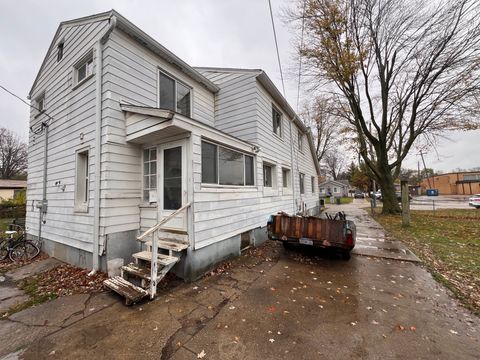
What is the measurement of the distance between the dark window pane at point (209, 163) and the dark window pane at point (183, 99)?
8.09ft

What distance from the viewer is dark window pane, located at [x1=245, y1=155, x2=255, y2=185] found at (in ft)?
21.8

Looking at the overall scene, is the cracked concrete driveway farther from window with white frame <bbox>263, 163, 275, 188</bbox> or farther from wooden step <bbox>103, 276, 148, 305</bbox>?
window with white frame <bbox>263, 163, 275, 188</bbox>

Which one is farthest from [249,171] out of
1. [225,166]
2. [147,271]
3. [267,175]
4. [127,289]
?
[127,289]

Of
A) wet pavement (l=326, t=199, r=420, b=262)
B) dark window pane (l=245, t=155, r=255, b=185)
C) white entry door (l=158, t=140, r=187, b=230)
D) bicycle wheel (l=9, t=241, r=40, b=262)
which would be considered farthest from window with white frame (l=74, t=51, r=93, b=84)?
wet pavement (l=326, t=199, r=420, b=262)

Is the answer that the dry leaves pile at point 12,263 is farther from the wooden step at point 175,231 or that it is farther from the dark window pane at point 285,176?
the dark window pane at point 285,176

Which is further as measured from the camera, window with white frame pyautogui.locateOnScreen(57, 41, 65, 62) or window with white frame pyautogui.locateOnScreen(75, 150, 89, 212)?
window with white frame pyautogui.locateOnScreen(57, 41, 65, 62)

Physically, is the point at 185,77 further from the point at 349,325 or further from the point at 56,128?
the point at 349,325

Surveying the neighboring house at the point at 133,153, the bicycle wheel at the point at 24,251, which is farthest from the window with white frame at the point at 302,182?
the bicycle wheel at the point at 24,251

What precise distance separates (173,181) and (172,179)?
0.20 feet

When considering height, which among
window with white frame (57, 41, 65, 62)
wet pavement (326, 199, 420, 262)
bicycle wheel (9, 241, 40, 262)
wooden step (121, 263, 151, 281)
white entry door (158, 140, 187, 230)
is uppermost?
window with white frame (57, 41, 65, 62)

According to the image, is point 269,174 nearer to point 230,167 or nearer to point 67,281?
point 230,167

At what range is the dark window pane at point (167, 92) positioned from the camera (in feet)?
20.1

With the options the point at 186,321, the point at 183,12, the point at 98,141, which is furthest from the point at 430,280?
the point at 183,12

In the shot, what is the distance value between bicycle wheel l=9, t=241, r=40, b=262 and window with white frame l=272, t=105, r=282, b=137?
933 cm
